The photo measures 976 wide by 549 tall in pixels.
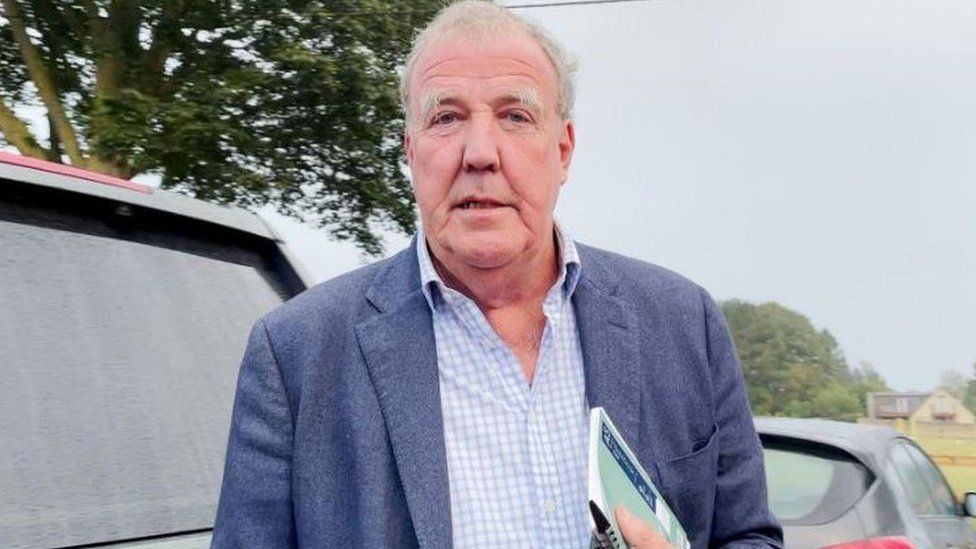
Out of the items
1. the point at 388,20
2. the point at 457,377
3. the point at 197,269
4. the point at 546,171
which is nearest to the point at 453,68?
the point at 546,171

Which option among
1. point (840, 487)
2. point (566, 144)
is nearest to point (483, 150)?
point (566, 144)

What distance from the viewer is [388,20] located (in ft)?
53.9

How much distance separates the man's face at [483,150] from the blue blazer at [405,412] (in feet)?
0.40

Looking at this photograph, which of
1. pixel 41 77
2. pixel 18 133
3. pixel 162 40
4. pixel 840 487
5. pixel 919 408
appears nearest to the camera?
pixel 840 487

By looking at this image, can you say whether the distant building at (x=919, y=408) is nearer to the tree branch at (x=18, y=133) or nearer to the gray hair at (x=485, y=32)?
the tree branch at (x=18, y=133)

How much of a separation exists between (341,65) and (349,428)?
588 inches

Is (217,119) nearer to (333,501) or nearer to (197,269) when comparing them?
(197,269)

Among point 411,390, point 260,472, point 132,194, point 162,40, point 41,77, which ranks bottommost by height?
point 260,472

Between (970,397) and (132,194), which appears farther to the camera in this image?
(970,397)

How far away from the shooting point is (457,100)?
189cm

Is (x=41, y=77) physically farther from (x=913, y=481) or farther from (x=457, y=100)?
(x=457, y=100)

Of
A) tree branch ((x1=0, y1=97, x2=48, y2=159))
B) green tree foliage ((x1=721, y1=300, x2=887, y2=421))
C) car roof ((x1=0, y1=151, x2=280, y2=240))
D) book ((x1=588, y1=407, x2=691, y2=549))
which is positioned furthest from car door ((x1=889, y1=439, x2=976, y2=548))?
tree branch ((x1=0, y1=97, x2=48, y2=159))

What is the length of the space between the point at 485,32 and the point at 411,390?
1.77 feet

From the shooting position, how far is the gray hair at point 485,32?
6.41ft
